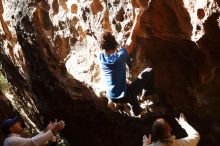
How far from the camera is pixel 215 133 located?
6574 millimetres

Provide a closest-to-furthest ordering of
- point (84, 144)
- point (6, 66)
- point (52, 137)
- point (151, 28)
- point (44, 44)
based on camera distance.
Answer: point (52, 137), point (151, 28), point (44, 44), point (84, 144), point (6, 66)

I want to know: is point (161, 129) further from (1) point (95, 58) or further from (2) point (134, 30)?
(1) point (95, 58)

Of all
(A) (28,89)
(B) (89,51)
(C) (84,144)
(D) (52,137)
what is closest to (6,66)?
(A) (28,89)

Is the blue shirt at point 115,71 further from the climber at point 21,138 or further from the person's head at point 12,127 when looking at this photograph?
the person's head at point 12,127

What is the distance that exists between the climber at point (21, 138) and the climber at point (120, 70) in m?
1.00

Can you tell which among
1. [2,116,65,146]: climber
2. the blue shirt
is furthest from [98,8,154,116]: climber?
[2,116,65,146]: climber

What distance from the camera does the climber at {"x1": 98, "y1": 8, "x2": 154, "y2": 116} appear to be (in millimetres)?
5625

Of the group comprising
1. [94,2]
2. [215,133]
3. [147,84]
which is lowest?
[215,133]

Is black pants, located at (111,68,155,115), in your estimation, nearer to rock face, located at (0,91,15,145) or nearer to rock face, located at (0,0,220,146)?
rock face, located at (0,0,220,146)

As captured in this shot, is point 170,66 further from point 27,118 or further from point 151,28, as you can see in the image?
point 27,118

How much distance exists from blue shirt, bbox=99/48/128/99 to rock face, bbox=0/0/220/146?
0.57 m

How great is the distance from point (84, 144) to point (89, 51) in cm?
306

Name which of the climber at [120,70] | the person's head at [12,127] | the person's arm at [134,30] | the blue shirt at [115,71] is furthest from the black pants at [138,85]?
the person's head at [12,127]

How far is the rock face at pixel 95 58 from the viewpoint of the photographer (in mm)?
5733
